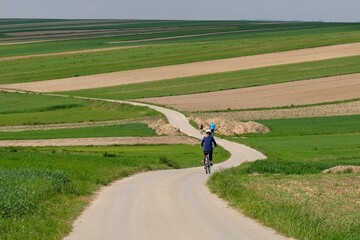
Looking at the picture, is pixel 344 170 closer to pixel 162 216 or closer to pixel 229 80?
pixel 162 216

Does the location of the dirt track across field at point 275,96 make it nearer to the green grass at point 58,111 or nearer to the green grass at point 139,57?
the green grass at point 58,111

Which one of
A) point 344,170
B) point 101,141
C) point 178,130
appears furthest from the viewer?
point 178,130

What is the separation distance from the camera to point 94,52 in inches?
5979

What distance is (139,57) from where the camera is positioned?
135 meters

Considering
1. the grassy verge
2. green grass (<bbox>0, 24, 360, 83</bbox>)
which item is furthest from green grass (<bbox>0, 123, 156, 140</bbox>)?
green grass (<bbox>0, 24, 360, 83</bbox>)

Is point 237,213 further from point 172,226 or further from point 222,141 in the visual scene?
point 222,141

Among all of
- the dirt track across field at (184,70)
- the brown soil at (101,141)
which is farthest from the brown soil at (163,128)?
the dirt track across field at (184,70)

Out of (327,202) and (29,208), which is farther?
(327,202)

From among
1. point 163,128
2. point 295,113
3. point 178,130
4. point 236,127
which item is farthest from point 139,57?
point 236,127

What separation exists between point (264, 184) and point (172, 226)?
10791 millimetres

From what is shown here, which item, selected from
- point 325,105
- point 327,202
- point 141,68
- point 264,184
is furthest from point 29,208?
point 141,68

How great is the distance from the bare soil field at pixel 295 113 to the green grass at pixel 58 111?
6792 millimetres

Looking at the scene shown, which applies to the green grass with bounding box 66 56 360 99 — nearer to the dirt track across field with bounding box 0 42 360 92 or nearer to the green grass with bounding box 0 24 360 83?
the dirt track across field with bounding box 0 42 360 92

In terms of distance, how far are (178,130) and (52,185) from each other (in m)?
41.9
